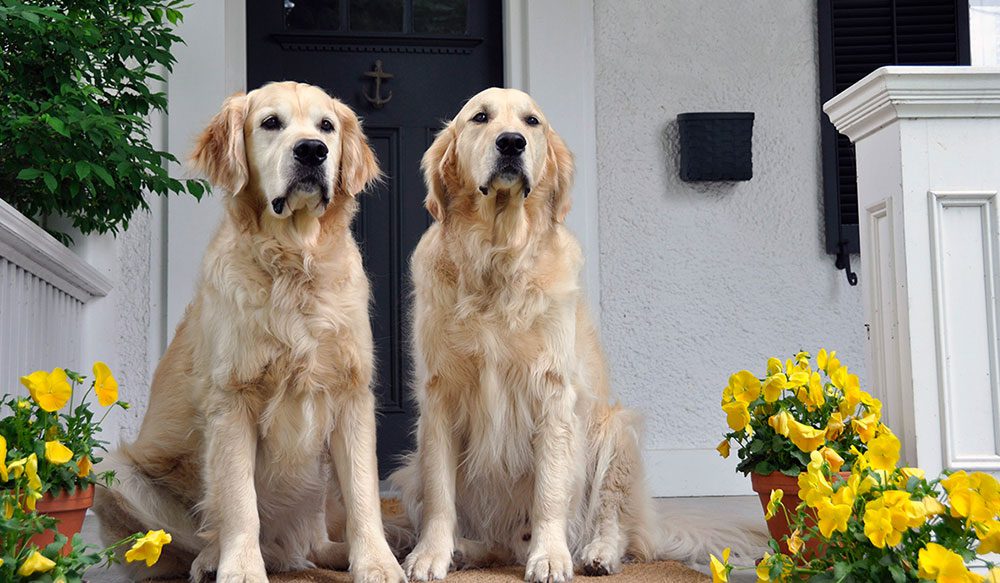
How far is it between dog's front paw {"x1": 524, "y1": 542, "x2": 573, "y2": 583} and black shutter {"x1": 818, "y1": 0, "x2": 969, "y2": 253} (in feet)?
7.76

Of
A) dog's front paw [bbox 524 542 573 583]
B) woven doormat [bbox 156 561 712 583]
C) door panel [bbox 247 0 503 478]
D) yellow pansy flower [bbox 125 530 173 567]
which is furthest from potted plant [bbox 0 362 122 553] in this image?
door panel [bbox 247 0 503 478]

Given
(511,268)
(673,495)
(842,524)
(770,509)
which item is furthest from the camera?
(673,495)

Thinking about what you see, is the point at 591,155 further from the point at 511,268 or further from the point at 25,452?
the point at 25,452

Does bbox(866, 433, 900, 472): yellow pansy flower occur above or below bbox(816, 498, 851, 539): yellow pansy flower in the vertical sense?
above

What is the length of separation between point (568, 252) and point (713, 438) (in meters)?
1.80

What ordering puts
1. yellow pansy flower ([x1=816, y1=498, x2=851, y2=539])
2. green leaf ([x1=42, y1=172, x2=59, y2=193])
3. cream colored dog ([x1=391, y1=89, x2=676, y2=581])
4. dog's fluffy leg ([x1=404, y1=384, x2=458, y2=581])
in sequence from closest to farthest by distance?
1. yellow pansy flower ([x1=816, y1=498, x2=851, y2=539])
2. dog's fluffy leg ([x1=404, y1=384, x2=458, y2=581])
3. cream colored dog ([x1=391, y1=89, x2=676, y2=581])
4. green leaf ([x1=42, y1=172, x2=59, y2=193])

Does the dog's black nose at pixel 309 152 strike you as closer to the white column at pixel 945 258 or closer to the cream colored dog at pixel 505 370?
the cream colored dog at pixel 505 370

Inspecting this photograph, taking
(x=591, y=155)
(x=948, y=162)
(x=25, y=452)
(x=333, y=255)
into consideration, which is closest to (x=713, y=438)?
(x=591, y=155)

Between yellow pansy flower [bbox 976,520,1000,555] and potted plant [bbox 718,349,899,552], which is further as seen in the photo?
potted plant [bbox 718,349,899,552]

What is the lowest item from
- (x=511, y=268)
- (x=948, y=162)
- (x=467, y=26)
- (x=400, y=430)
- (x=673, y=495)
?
(x=673, y=495)

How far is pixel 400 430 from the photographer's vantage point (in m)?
4.12

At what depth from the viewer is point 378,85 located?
13.5 feet

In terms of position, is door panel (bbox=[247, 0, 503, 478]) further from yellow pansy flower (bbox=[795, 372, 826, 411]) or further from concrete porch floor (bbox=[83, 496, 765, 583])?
yellow pansy flower (bbox=[795, 372, 826, 411])

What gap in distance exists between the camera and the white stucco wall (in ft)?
13.6
